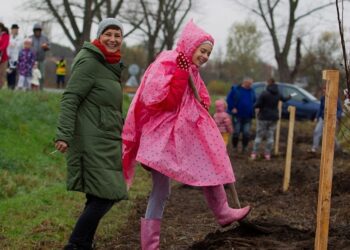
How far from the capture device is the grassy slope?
6.07 m

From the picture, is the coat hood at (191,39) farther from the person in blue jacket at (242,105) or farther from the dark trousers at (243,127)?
the dark trousers at (243,127)

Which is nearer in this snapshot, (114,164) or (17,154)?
(114,164)

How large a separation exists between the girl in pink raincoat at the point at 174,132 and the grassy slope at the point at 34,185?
137 centimetres

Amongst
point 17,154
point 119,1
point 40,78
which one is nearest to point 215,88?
point 119,1

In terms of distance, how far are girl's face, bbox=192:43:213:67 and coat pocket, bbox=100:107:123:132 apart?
0.70m

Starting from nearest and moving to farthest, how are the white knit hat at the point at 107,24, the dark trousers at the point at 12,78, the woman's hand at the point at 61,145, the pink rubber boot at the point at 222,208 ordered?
the woman's hand at the point at 61,145 → the white knit hat at the point at 107,24 → the pink rubber boot at the point at 222,208 → the dark trousers at the point at 12,78

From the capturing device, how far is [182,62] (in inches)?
186

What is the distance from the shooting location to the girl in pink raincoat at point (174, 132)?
15.1 ft

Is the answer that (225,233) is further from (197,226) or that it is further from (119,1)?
(119,1)

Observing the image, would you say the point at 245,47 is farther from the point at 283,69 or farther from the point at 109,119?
the point at 109,119

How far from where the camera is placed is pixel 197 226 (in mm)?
6500

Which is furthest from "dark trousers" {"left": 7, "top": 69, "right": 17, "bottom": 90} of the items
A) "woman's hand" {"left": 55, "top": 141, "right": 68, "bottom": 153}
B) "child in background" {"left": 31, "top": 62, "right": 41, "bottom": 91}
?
"woman's hand" {"left": 55, "top": 141, "right": 68, "bottom": 153}

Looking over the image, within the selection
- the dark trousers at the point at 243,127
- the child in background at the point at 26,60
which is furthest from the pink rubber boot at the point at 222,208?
the child in background at the point at 26,60

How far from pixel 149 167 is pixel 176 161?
21 centimetres
